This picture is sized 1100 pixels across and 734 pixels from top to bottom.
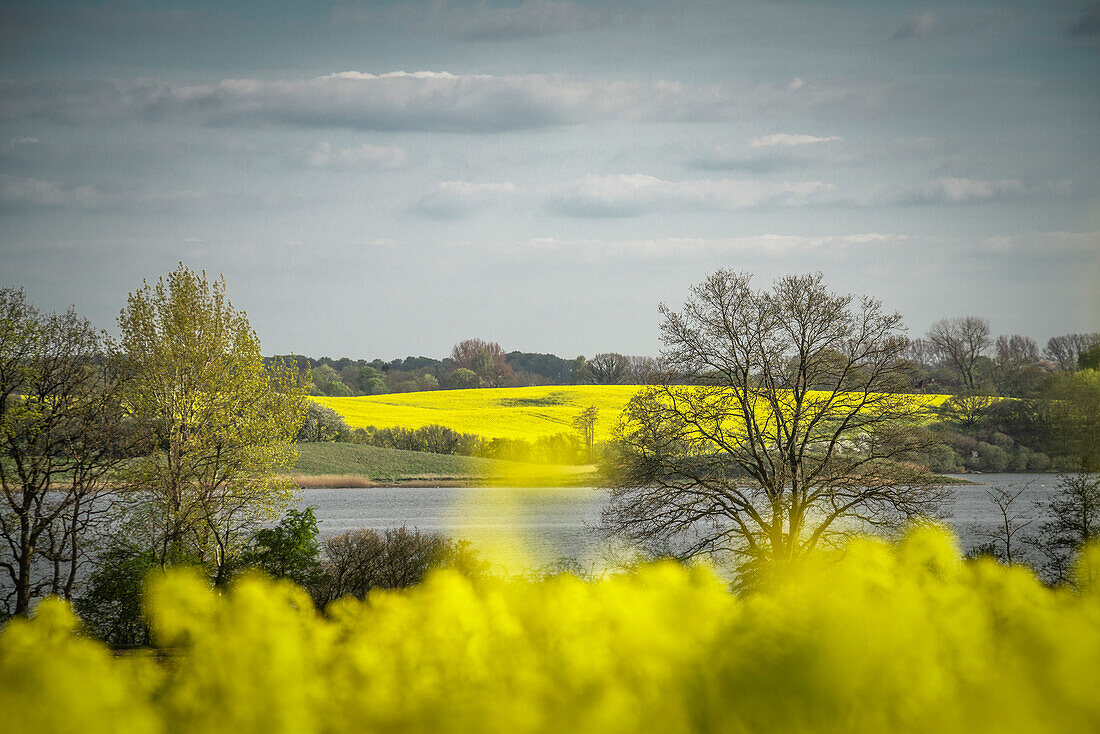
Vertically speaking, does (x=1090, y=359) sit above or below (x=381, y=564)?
above

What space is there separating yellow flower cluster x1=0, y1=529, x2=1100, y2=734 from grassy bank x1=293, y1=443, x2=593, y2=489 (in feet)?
101

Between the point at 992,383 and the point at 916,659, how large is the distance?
2641 cm

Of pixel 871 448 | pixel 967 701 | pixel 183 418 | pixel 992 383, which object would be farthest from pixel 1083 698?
pixel 992 383

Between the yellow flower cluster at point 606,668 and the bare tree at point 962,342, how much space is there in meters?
25.1

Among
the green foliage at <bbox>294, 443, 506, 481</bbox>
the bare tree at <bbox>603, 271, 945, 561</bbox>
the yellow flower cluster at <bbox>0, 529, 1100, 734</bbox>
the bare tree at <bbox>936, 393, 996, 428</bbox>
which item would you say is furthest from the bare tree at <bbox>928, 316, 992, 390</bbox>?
the yellow flower cluster at <bbox>0, 529, 1100, 734</bbox>

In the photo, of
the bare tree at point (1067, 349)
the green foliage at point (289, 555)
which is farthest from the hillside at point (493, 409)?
the green foliage at point (289, 555)

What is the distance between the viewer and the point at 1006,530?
607 inches

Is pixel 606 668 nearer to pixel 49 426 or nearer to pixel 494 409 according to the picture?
pixel 49 426

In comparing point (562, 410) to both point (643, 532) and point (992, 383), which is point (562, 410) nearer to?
point (992, 383)

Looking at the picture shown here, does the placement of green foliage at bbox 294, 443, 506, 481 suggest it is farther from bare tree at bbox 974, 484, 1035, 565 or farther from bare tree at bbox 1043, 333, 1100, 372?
bare tree at bbox 1043, 333, 1100, 372

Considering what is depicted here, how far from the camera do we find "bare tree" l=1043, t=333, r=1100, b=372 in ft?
66.2

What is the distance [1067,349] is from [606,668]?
71.7ft

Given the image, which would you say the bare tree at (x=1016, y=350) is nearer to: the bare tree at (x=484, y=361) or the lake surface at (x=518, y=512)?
the lake surface at (x=518, y=512)

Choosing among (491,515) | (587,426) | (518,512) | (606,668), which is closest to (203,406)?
(606,668)
